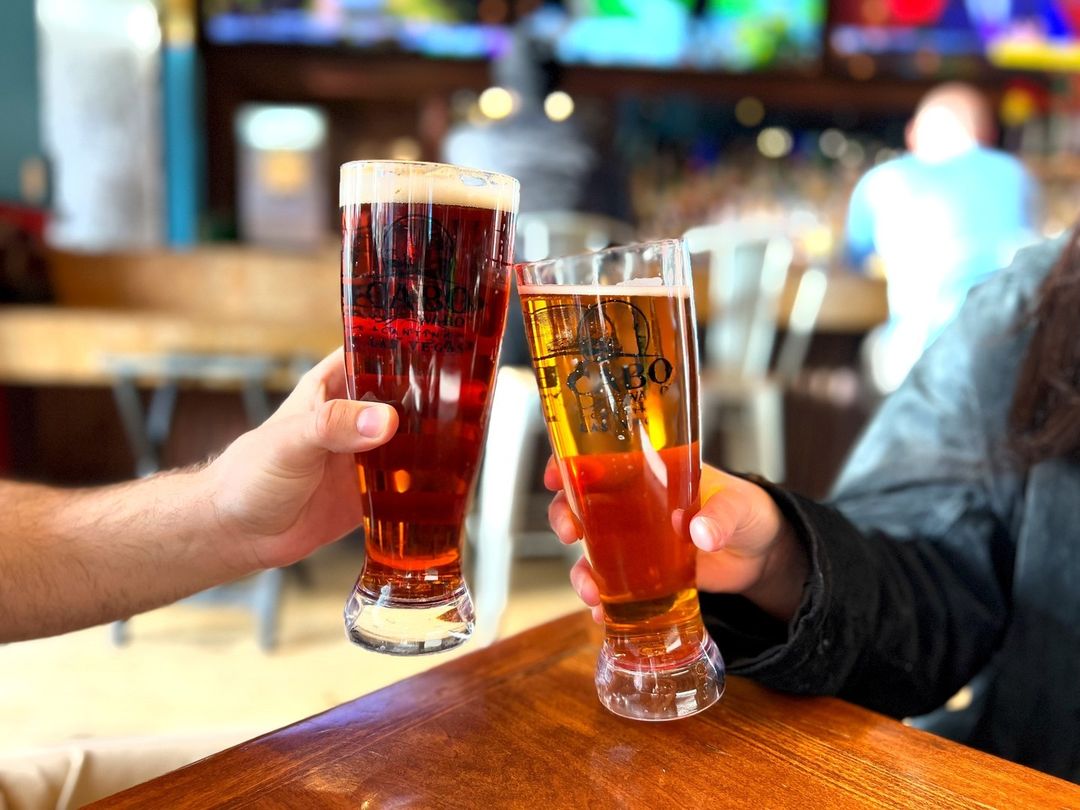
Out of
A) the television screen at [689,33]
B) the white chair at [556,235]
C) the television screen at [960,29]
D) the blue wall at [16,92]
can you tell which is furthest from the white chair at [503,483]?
the blue wall at [16,92]

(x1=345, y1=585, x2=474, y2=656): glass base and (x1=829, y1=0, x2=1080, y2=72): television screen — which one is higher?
(x1=829, y1=0, x2=1080, y2=72): television screen

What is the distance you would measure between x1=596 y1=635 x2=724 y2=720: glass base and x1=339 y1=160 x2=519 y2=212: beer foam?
1.17 ft

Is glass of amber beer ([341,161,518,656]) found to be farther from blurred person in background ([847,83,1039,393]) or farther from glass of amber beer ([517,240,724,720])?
blurred person in background ([847,83,1039,393])

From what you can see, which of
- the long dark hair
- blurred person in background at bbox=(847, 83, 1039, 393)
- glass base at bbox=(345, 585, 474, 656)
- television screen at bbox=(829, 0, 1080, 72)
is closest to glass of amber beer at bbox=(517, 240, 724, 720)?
glass base at bbox=(345, 585, 474, 656)

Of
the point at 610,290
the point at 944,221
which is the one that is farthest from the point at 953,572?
the point at 944,221

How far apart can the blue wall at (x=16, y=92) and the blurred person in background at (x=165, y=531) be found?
543 centimetres

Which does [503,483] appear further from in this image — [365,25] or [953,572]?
[365,25]

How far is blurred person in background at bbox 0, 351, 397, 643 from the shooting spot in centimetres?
78

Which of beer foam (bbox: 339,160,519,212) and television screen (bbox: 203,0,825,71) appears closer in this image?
beer foam (bbox: 339,160,519,212)

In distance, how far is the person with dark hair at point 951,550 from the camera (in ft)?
2.55

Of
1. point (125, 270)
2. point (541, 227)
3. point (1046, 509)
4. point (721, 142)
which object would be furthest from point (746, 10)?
point (1046, 509)

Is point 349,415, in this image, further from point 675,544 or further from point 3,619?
point 3,619

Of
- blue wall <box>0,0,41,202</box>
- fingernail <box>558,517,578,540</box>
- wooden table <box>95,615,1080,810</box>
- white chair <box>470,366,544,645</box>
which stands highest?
blue wall <box>0,0,41,202</box>

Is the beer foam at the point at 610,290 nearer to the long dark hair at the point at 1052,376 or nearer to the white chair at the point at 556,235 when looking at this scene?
the long dark hair at the point at 1052,376
